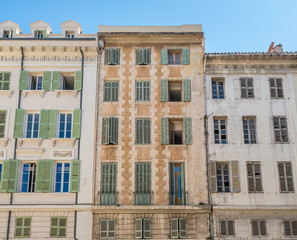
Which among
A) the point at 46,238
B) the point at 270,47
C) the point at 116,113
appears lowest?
the point at 46,238

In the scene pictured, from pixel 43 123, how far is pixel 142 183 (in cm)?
698

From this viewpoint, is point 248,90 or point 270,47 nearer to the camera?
point 248,90

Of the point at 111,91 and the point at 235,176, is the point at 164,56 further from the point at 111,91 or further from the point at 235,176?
the point at 235,176

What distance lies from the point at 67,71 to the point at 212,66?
931cm

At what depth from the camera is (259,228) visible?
73.4ft

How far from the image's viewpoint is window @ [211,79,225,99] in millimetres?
25094

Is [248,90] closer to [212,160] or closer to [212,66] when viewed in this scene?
[212,66]

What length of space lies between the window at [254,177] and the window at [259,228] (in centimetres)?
174

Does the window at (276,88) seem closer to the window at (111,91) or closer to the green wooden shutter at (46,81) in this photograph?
the window at (111,91)

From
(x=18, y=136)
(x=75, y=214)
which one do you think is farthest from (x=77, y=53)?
(x=75, y=214)

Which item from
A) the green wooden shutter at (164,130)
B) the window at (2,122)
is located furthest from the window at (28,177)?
the green wooden shutter at (164,130)

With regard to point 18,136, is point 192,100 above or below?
above

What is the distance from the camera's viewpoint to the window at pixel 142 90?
24.8 metres

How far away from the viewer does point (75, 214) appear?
2244 centimetres
